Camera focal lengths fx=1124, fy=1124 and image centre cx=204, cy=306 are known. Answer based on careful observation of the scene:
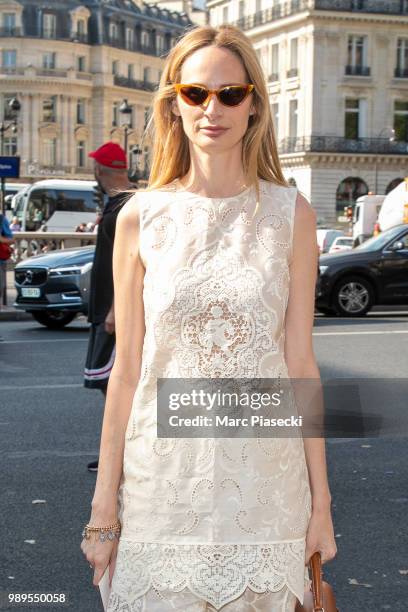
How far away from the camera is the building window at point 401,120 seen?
76.7 meters

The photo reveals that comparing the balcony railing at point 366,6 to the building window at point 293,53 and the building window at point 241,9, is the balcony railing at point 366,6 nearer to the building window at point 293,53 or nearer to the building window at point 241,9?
the building window at point 293,53

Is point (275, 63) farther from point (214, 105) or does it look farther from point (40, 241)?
point (214, 105)

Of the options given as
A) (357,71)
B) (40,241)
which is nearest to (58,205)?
(40,241)

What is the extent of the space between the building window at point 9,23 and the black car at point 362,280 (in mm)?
88498

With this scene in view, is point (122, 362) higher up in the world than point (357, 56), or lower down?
lower down

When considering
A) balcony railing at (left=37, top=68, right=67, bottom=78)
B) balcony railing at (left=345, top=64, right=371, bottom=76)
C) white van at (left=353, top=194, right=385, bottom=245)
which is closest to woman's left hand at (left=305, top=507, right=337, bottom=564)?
white van at (left=353, top=194, right=385, bottom=245)

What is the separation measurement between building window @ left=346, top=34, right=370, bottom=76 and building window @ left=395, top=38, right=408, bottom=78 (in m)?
2.46

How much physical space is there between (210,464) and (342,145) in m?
74.0

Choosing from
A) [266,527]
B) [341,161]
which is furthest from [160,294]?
[341,161]

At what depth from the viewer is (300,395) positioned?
249 centimetres

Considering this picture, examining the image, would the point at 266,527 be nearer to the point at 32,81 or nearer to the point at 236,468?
the point at 236,468

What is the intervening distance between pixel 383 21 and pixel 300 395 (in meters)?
76.2

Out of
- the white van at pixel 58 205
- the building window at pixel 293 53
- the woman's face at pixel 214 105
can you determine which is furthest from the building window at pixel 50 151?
the woman's face at pixel 214 105

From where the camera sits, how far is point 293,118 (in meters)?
76.7
